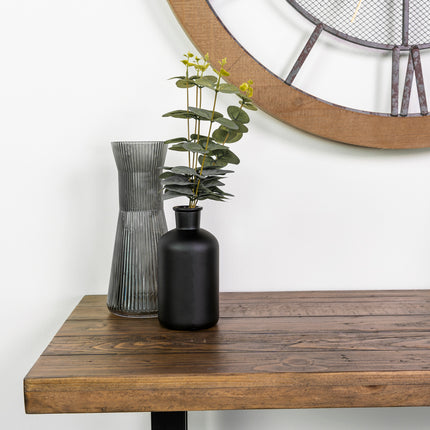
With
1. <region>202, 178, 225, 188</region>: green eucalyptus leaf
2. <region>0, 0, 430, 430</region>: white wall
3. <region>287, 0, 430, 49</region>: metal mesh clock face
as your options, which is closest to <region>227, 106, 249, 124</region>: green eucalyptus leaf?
<region>202, 178, 225, 188</region>: green eucalyptus leaf

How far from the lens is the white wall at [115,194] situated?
111 centimetres

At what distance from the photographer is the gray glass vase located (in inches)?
37.3

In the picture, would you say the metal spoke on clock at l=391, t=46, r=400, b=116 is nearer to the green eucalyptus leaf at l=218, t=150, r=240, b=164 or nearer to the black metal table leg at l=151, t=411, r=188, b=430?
the green eucalyptus leaf at l=218, t=150, r=240, b=164

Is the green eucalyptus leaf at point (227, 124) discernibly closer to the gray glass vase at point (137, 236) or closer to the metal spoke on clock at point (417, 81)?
the gray glass vase at point (137, 236)

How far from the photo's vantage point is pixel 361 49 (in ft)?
3.67

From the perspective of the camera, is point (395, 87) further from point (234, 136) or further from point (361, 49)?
point (234, 136)

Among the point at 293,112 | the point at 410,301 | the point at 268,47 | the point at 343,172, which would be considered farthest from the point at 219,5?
the point at 410,301

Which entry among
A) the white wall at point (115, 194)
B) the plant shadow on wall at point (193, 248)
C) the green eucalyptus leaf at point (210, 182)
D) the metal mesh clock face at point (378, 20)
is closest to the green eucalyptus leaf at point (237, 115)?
the plant shadow on wall at point (193, 248)

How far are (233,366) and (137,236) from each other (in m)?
0.32

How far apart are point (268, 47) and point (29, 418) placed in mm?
938

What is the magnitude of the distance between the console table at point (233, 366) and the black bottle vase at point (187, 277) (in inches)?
1.1

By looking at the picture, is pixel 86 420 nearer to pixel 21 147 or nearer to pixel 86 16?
pixel 21 147

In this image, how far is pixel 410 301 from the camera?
3.45ft

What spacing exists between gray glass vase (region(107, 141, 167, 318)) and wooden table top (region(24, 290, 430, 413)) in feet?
0.13
